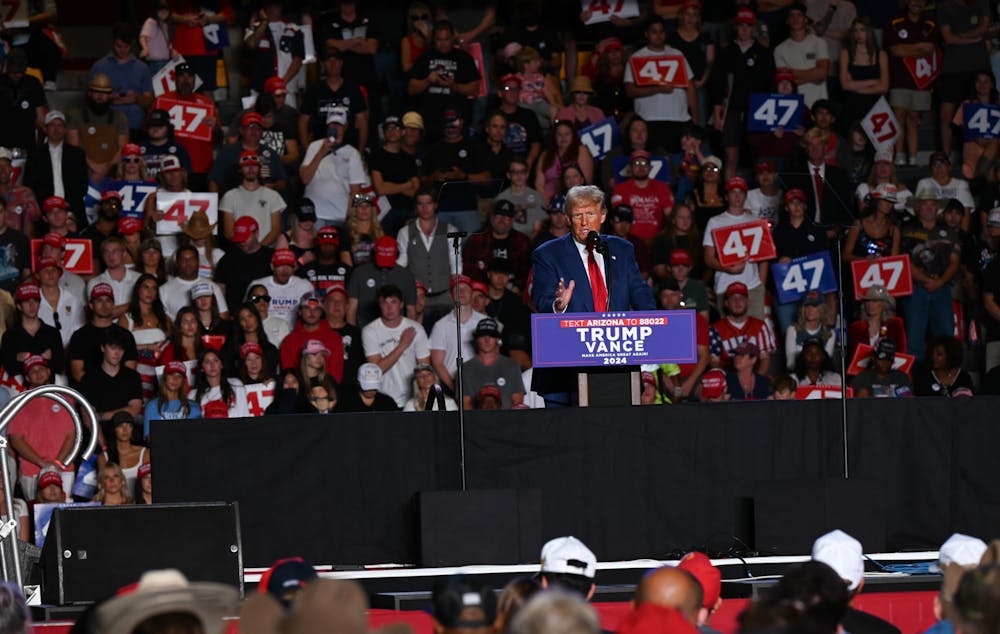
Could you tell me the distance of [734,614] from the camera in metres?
7.52

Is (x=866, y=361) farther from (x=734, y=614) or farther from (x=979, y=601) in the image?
(x=979, y=601)

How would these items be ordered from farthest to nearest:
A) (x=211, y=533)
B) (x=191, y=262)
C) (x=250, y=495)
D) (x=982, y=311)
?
(x=982, y=311) < (x=191, y=262) < (x=250, y=495) < (x=211, y=533)

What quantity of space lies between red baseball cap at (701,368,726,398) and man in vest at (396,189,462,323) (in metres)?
2.32

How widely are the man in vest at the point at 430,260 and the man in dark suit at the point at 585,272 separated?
4843 mm

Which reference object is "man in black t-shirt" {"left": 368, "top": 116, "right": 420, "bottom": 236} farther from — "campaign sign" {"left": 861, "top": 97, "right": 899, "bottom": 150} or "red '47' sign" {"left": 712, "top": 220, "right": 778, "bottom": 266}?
"campaign sign" {"left": 861, "top": 97, "right": 899, "bottom": 150}

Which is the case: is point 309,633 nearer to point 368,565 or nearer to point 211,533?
point 211,533

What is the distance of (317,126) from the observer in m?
15.2

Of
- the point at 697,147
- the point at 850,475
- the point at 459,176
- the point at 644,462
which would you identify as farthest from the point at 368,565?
the point at 697,147

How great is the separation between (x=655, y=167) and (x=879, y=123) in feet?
8.26

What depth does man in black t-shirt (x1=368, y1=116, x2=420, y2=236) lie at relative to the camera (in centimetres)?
1474

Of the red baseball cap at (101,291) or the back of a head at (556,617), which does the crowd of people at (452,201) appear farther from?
the back of a head at (556,617)

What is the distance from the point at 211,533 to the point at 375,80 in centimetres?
863

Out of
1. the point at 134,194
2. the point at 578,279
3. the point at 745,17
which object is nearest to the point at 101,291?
the point at 134,194

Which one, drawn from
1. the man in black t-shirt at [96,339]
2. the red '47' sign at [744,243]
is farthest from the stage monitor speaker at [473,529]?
the red '47' sign at [744,243]
